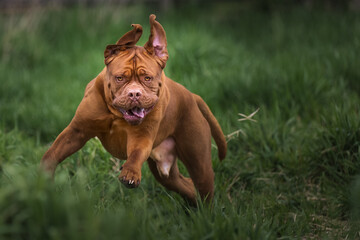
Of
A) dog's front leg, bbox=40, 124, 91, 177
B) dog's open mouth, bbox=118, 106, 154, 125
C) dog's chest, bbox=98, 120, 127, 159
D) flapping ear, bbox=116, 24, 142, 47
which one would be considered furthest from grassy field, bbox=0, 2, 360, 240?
flapping ear, bbox=116, 24, 142, 47

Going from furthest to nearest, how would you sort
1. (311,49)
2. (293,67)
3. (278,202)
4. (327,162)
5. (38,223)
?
(311,49), (293,67), (327,162), (278,202), (38,223)

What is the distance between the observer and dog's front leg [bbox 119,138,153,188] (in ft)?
8.46

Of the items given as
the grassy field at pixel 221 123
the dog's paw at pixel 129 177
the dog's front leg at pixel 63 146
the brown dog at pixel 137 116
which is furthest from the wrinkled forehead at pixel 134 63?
the grassy field at pixel 221 123

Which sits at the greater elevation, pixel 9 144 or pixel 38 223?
pixel 38 223

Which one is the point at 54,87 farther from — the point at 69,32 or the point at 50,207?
the point at 50,207

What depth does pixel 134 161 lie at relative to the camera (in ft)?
8.64

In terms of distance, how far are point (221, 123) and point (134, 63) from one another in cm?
217

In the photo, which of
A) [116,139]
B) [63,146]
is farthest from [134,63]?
[63,146]

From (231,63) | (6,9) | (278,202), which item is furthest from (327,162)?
(6,9)

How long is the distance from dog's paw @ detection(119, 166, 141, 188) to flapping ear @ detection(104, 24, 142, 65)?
0.64 m

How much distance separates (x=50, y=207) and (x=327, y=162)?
109 inches

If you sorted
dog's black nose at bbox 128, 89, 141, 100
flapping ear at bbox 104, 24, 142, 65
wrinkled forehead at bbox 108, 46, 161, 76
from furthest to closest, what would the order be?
flapping ear at bbox 104, 24, 142, 65 → wrinkled forehead at bbox 108, 46, 161, 76 → dog's black nose at bbox 128, 89, 141, 100

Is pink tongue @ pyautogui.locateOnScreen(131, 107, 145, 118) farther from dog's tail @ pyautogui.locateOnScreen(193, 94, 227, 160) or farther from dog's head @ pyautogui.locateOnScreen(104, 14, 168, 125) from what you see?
dog's tail @ pyautogui.locateOnScreen(193, 94, 227, 160)

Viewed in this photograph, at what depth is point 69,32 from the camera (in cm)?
783
